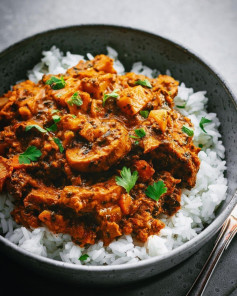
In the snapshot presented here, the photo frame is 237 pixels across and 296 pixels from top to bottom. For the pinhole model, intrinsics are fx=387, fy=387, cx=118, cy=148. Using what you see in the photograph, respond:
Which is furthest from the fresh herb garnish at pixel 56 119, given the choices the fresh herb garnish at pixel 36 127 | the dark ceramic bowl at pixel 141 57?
the dark ceramic bowl at pixel 141 57

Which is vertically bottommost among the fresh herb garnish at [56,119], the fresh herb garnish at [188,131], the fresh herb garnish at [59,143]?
the fresh herb garnish at [59,143]

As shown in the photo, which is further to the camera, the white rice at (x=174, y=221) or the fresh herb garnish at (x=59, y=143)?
the fresh herb garnish at (x=59, y=143)

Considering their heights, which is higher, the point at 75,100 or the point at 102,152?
the point at 75,100

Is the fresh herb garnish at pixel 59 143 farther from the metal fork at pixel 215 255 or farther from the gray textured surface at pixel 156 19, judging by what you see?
the gray textured surface at pixel 156 19

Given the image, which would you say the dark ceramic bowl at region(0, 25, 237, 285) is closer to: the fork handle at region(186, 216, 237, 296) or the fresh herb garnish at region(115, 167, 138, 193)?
the fork handle at region(186, 216, 237, 296)

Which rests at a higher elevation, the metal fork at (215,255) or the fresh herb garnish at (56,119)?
the fresh herb garnish at (56,119)

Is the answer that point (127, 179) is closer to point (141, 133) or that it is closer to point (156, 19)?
point (141, 133)

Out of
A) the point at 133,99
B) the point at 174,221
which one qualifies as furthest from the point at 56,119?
the point at 174,221
